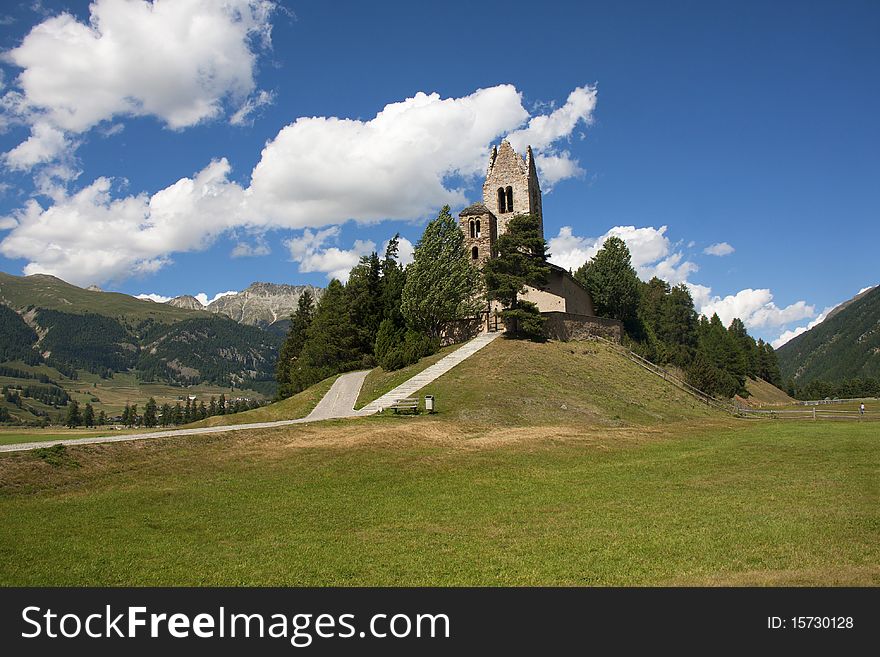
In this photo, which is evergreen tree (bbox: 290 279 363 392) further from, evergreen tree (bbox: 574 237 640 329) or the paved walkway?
evergreen tree (bbox: 574 237 640 329)

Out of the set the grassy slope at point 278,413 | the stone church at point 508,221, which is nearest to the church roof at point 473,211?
the stone church at point 508,221

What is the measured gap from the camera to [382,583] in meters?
9.85

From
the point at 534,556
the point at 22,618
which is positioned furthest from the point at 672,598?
the point at 22,618

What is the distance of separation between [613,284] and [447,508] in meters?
68.2

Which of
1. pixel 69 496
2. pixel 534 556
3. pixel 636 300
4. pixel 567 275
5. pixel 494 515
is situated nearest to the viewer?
pixel 534 556

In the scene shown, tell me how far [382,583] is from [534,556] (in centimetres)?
320

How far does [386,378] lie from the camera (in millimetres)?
44844

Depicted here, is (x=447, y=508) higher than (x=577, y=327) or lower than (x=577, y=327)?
lower

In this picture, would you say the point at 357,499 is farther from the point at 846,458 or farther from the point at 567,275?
the point at 567,275

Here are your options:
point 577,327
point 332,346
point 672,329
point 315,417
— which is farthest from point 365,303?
point 672,329

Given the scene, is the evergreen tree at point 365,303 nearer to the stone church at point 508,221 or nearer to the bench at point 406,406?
the stone church at point 508,221

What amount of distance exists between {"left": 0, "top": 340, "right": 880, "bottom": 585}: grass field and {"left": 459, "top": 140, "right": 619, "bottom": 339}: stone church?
92.6 feet

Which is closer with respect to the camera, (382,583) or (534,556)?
(382,583)

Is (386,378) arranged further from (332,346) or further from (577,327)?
(577,327)
